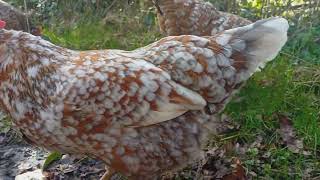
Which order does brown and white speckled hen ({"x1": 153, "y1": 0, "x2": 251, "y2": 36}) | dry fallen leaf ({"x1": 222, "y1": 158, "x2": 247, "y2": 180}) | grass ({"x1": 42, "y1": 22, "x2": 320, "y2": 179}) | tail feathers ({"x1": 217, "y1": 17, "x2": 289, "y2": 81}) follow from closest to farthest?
tail feathers ({"x1": 217, "y1": 17, "x2": 289, "y2": 81}) → dry fallen leaf ({"x1": 222, "y1": 158, "x2": 247, "y2": 180}) → grass ({"x1": 42, "y1": 22, "x2": 320, "y2": 179}) → brown and white speckled hen ({"x1": 153, "y1": 0, "x2": 251, "y2": 36})

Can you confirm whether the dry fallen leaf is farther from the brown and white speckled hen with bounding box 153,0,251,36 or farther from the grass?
the brown and white speckled hen with bounding box 153,0,251,36

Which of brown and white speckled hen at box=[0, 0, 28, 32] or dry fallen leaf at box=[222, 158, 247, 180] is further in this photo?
brown and white speckled hen at box=[0, 0, 28, 32]

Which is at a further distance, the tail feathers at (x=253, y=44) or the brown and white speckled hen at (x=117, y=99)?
the tail feathers at (x=253, y=44)

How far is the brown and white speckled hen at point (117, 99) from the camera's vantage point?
10.1ft

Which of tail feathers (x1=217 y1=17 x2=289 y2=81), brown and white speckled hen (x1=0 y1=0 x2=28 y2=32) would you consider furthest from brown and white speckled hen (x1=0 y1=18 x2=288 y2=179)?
brown and white speckled hen (x1=0 y1=0 x2=28 y2=32)

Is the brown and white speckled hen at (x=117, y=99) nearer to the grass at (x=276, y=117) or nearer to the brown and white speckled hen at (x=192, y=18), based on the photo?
the grass at (x=276, y=117)

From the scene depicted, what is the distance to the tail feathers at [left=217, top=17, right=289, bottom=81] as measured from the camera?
338cm

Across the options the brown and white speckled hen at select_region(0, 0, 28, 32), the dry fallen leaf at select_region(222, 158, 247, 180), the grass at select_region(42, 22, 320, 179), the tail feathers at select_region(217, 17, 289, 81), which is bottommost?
the dry fallen leaf at select_region(222, 158, 247, 180)

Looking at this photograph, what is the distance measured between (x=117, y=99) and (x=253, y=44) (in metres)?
0.97

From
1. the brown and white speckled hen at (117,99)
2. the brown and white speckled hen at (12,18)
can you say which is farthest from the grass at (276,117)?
the brown and white speckled hen at (12,18)

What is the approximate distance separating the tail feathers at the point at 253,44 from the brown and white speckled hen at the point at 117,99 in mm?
98

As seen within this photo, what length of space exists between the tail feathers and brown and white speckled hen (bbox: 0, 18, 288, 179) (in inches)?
3.9

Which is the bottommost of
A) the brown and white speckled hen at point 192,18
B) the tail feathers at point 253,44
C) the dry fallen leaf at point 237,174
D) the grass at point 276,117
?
the dry fallen leaf at point 237,174

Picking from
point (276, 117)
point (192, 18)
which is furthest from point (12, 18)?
point (276, 117)
